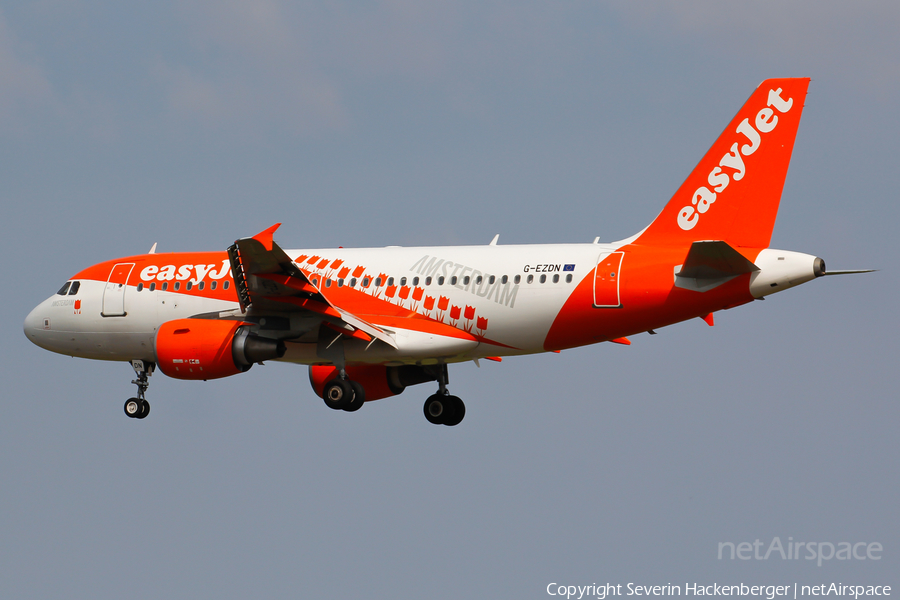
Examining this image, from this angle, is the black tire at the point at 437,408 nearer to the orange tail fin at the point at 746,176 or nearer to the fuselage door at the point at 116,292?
the orange tail fin at the point at 746,176

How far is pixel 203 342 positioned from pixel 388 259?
202 inches

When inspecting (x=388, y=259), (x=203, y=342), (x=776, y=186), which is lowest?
(x=203, y=342)

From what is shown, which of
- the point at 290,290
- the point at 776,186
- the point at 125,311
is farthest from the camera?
the point at 125,311

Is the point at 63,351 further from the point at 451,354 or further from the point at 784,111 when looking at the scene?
the point at 784,111

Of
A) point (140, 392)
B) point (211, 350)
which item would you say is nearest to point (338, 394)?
point (211, 350)

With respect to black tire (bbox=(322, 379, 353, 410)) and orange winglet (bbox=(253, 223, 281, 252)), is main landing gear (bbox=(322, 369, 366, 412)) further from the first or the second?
orange winglet (bbox=(253, 223, 281, 252))

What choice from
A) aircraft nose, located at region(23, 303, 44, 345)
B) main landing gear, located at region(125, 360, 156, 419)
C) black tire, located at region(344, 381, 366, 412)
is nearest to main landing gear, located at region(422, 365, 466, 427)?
black tire, located at region(344, 381, 366, 412)

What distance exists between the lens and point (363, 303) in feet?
94.0

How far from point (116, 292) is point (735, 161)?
16933mm

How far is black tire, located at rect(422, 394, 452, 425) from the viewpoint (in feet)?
103

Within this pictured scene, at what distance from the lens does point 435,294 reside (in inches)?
1094

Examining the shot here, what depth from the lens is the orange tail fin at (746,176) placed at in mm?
25031

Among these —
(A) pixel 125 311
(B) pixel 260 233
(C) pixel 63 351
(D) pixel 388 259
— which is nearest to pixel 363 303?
(D) pixel 388 259

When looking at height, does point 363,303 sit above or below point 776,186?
below
